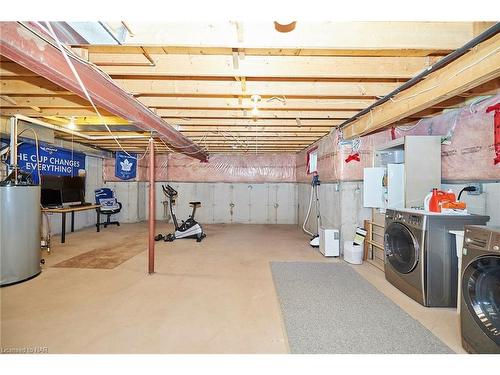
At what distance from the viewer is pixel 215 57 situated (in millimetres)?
2146

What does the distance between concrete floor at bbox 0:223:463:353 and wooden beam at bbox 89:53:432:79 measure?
232cm

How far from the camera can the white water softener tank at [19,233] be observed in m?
2.92

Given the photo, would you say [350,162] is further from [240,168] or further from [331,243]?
[240,168]

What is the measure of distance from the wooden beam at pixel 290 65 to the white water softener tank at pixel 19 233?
222 cm

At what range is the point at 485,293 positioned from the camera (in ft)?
5.62

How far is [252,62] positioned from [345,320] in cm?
257

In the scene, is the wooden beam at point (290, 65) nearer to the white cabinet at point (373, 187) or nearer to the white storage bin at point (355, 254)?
the white cabinet at point (373, 187)

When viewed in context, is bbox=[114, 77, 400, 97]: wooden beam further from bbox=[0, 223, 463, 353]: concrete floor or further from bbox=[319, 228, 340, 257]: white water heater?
bbox=[319, 228, 340, 257]: white water heater

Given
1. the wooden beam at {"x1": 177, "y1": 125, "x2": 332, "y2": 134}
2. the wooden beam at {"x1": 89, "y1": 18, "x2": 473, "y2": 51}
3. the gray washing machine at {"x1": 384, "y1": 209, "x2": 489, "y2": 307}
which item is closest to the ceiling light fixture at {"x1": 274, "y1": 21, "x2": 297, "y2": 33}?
the wooden beam at {"x1": 89, "y1": 18, "x2": 473, "y2": 51}

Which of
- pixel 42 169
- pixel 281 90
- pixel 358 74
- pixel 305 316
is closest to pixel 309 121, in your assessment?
pixel 281 90

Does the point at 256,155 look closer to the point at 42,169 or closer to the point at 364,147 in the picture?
the point at 364,147

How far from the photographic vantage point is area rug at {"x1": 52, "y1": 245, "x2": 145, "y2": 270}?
3.71 m

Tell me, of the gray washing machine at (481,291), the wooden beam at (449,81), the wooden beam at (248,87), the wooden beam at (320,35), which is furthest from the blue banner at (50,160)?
the gray washing machine at (481,291)

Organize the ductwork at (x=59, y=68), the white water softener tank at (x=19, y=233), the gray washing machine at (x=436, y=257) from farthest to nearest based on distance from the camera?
1. the white water softener tank at (x=19, y=233)
2. the gray washing machine at (x=436, y=257)
3. the ductwork at (x=59, y=68)
